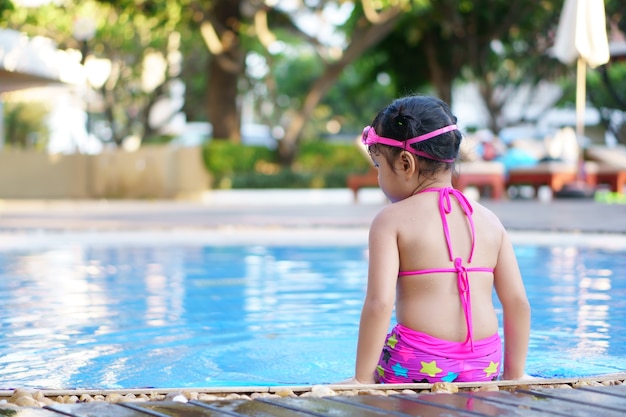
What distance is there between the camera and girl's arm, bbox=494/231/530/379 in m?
3.22

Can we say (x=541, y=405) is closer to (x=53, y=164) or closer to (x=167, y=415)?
(x=167, y=415)

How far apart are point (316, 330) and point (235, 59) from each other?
18202 mm

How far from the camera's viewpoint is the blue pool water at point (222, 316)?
4.42 m

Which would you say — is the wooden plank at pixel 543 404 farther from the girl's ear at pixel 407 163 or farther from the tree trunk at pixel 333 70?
the tree trunk at pixel 333 70

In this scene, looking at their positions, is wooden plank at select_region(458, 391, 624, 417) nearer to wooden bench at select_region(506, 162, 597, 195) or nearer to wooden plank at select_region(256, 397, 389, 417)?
wooden plank at select_region(256, 397, 389, 417)

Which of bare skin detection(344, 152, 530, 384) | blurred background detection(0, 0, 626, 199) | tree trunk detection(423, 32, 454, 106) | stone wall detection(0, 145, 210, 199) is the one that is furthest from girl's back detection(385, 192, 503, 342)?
tree trunk detection(423, 32, 454, 106)

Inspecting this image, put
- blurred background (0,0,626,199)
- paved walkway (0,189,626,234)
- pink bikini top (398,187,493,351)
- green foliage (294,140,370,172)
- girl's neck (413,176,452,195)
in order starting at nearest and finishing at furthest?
pink bikini top (398,187,493,351)
girl's neck (413,176,452,195)
paved walkway (0,189,626,234)
blurred background (0,0,626,199)
green foliage (294,140,370,172)

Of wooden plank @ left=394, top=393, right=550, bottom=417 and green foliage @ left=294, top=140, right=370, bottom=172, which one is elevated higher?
green foliage @ left=294, top=140, right=370, bottom=172

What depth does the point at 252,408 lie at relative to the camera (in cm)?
254

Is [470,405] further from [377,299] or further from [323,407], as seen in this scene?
[377,299]

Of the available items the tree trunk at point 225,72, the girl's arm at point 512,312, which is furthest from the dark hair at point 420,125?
the tree trunk at point 225,72

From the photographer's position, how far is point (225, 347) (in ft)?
16.5

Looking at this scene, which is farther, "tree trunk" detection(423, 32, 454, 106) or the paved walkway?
"tree trunk" detection(423, 32, 454, 106)

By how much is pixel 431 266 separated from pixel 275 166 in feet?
71.3
